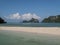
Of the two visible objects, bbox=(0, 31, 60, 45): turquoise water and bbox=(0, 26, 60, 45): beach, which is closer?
bbox=(0, 31, 60, 45): turquoise water

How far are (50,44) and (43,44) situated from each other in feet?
2.12

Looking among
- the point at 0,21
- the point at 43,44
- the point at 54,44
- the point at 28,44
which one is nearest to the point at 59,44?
the point at 54,44

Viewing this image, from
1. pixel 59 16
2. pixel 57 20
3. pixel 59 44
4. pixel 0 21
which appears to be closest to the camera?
pixel 59 44

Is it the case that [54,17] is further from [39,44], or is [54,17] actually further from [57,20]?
[39,44]

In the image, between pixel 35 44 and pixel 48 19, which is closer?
pixel 35 44

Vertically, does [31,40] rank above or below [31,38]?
below

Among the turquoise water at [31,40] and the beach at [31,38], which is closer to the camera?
the turquoise water at [31,40]

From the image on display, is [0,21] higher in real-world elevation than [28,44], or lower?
higher

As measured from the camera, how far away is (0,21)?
91.8 m

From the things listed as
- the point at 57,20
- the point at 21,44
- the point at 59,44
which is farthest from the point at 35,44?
the point at 57,20

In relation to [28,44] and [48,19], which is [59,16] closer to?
[48,19]

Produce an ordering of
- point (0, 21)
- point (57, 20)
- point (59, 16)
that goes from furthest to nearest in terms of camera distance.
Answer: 1. point (57, 20)
2. point (59, 16)
3. point (0, 21)

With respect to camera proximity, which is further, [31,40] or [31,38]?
[31,38]

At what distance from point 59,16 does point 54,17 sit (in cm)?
504
